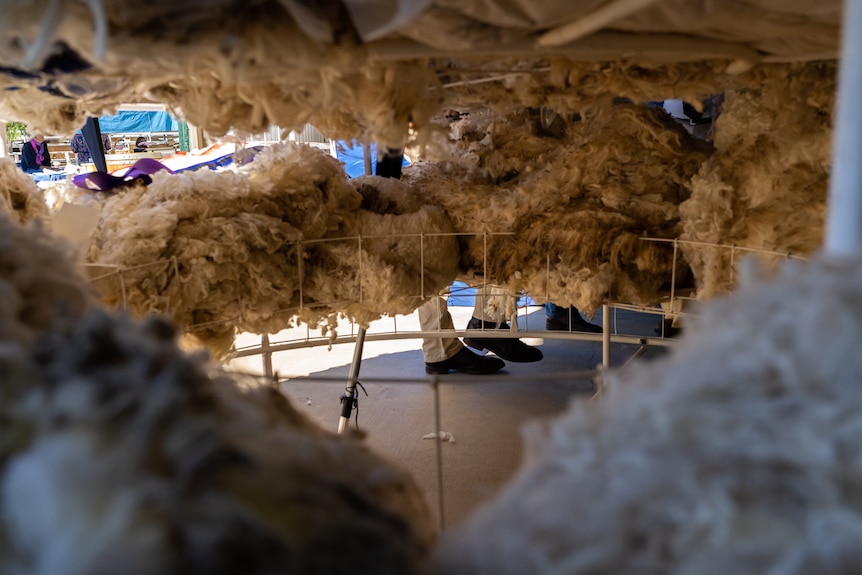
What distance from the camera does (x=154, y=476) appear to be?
25cm

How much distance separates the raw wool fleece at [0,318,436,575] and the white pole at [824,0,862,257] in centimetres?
24

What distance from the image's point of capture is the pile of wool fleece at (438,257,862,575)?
24cm

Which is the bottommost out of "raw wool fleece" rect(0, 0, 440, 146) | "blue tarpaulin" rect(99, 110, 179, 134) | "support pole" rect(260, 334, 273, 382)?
"support pole" rect(260, 334, 273, 382)

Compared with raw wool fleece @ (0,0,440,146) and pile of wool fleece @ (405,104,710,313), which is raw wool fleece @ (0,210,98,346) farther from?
pile of wool fleece @ (405,104,710,313)

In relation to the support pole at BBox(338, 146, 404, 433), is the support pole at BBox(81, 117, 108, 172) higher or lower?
higher

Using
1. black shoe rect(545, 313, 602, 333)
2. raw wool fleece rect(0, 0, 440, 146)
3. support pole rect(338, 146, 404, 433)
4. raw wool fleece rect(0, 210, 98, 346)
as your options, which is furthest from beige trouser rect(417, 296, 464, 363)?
raw wool fleece rect(0, 210, 98, 346)

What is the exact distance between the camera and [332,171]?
119 centimetres

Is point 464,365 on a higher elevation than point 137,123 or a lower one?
lower

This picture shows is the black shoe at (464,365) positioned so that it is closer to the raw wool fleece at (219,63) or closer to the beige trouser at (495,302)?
the beige trouser at (495,302)

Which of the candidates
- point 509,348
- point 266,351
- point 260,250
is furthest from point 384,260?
point 509,348

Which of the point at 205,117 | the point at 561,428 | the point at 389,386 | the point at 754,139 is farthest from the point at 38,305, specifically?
the point at 389,386

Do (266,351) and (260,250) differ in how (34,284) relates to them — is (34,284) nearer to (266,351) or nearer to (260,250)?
(260,250)

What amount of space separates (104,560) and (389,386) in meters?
1.80

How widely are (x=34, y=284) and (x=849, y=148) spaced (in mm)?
420
